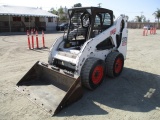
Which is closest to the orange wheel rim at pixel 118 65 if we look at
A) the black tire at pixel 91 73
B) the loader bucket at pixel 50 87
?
the black tire at pixel 91 73

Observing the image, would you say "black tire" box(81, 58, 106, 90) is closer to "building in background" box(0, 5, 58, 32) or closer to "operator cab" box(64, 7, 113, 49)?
"operator cab" box(64, 7, 113, 49)

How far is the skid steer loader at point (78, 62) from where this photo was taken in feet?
14.9

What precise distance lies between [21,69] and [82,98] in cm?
357

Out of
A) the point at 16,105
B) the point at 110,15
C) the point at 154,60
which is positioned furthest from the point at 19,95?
the point at 154,60

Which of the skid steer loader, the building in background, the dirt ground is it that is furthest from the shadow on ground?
the building in background

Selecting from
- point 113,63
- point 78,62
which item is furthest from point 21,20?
point 78,62

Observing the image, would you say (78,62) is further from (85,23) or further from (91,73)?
(85,23)

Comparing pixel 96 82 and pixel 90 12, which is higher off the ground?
pixel 90 12

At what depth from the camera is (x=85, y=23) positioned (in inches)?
246

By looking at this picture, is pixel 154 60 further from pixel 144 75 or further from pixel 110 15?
pixel 110 15

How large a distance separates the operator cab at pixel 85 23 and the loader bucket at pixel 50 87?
133 cm

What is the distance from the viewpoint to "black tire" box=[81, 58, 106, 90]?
482cm

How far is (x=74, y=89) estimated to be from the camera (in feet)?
14.1

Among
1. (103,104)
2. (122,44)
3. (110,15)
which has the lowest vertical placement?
(103,104)
